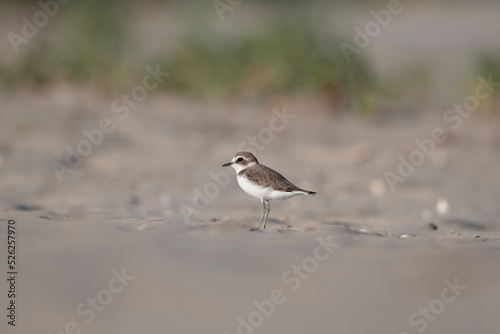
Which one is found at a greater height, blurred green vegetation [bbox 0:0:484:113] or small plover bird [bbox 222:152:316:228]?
blurred green vegetation [bbox 0:0:484:113]

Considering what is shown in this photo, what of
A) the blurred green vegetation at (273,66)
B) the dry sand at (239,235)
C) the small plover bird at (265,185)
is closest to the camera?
the dry sand at (239,235)

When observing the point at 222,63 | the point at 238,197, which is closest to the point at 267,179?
the point at 238,197

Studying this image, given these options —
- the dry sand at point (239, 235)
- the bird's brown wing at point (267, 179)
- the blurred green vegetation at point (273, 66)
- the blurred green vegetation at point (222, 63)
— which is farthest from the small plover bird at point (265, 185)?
the blurred green vegetation at point (273, 66)

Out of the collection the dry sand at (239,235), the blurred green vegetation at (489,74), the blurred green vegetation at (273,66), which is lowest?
the dry sand at (239,235)

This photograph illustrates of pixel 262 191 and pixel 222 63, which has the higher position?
pixel 222 63

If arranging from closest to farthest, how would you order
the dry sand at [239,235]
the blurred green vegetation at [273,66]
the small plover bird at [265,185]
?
1. the dry sand at [239,235]
2. the small plover bird at [265,185]
3. the blurred green vegetation at [273,66]

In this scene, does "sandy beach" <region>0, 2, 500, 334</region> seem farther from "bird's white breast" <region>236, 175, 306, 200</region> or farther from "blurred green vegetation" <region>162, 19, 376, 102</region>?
"bird's white breast" <region>236, 175, 306, 200</region>

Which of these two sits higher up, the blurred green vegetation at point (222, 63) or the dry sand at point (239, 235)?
the blurred green vegetation at point (222, 63)

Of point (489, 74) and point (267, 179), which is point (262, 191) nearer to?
point (267, 179)

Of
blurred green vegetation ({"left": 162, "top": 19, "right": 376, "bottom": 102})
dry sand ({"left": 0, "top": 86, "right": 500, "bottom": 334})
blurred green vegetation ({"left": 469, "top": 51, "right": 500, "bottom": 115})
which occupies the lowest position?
dry sand ({"left": 0, "top": 86, "right": 500, "bottom": 334})

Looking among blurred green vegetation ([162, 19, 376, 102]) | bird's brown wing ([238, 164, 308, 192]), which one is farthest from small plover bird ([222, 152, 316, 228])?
blurred green vegetation ([162, 19, 376, 102])

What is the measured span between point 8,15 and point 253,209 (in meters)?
→ 15.3

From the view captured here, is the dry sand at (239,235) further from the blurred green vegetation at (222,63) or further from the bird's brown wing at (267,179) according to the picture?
the blurred green vegetation at (222,63)

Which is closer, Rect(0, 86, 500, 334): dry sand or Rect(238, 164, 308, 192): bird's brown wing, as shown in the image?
Rect(0, 86, 500, 334): dry sand
